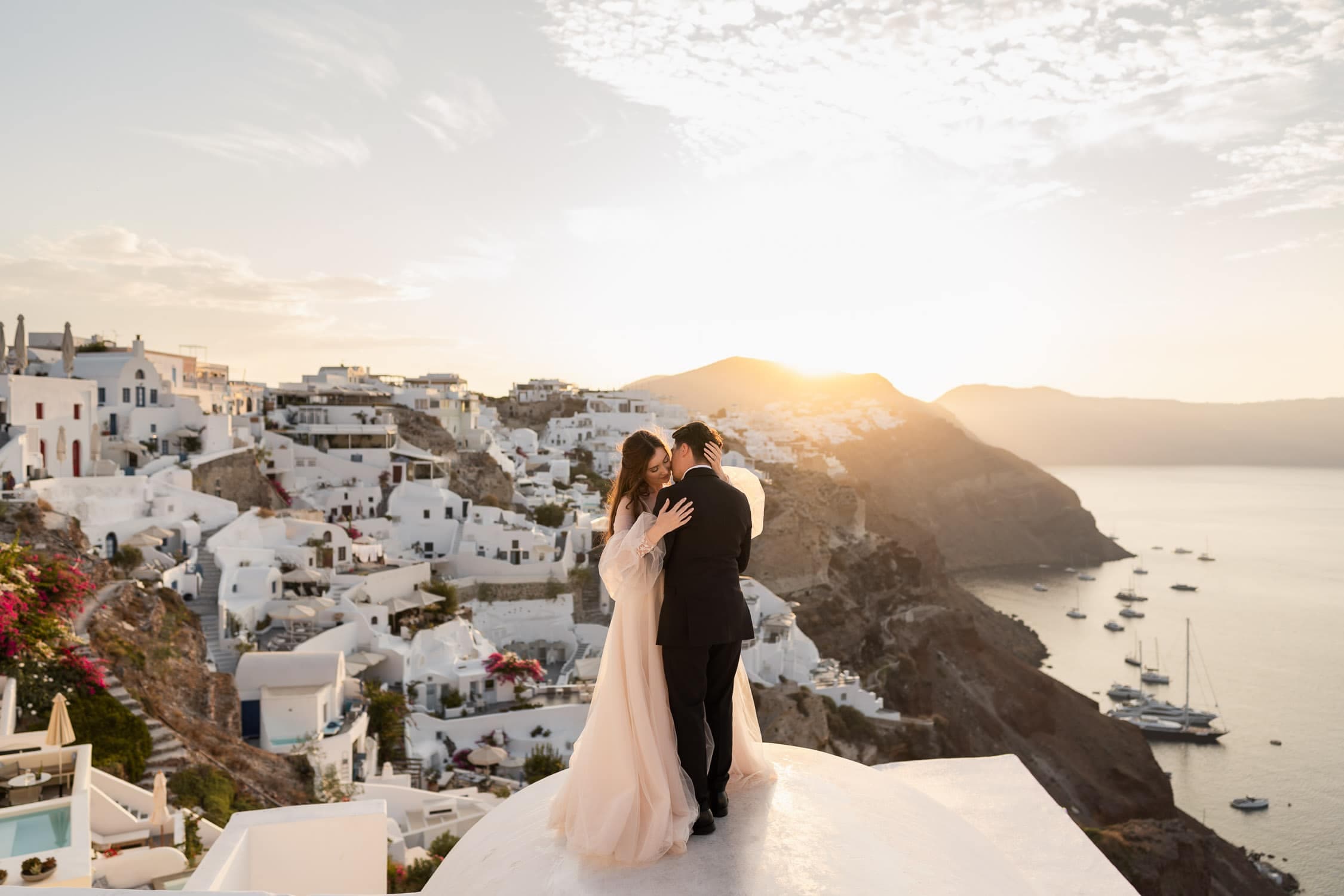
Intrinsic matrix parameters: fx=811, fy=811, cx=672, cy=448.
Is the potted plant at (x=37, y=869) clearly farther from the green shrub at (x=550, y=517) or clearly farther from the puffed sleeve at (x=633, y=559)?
the green shrub at (x=550, y=517)

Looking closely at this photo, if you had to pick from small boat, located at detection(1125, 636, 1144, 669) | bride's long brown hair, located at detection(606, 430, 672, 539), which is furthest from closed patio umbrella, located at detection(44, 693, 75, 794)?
small boat, located at detection(1125, 636, 1144, 669)

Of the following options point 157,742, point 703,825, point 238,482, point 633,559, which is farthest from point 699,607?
point 238,482

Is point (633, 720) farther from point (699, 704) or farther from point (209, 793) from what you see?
point (209, 793)

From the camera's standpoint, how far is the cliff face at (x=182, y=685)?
1145cm

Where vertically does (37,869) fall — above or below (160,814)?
above

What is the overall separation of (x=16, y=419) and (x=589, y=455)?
31.4 metres

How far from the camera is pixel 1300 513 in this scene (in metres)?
114

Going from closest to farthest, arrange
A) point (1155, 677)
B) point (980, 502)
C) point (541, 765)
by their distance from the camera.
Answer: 1. point (541, 765)
2. point (1155, 677)
3. point (980, 502)

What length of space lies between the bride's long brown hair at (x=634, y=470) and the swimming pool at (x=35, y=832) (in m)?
→ 5.01

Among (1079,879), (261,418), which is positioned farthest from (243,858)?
(261,418)

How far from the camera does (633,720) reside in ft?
10.7

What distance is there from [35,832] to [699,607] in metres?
5.49

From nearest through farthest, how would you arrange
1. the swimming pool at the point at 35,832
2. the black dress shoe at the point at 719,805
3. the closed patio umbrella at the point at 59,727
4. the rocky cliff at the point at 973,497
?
the black dress shoe at the point at 719,805
the swimming pool at the point at 35,832
the closed patio umbrella at the point at 59,727
the rocky cliff at the point at 973,497

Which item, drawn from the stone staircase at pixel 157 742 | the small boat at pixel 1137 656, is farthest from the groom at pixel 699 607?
the small boat at pixel 1137 656
